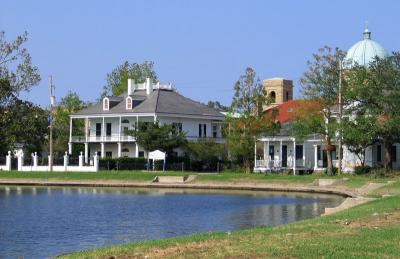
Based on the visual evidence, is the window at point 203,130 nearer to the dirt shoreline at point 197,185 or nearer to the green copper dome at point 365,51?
the green copper dome at point 365,51

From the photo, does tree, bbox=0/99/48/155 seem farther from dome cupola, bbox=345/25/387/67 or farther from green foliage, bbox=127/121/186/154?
dome cupola, bbox=345/25/387/67

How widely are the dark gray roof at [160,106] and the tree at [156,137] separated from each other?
5113mm

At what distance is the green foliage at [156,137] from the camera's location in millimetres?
76125

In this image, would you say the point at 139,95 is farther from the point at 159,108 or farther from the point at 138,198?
the point at 138,198

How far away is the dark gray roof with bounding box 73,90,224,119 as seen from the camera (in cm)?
8381

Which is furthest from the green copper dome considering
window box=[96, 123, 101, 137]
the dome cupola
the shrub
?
window box=[96, 123, 101, 137]

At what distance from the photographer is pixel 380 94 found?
59000 mm

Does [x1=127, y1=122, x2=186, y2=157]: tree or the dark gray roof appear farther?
the dark gray roof

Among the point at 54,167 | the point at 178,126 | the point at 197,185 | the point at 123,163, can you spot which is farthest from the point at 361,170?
the point at 54,167

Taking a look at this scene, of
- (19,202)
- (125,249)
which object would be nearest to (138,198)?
(19,202)

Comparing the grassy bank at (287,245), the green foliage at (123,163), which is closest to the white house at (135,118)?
the green foliage at (123,163)

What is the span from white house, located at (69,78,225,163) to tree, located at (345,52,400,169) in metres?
27.9

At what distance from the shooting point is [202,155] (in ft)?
257

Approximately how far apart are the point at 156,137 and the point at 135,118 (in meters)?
8.95
